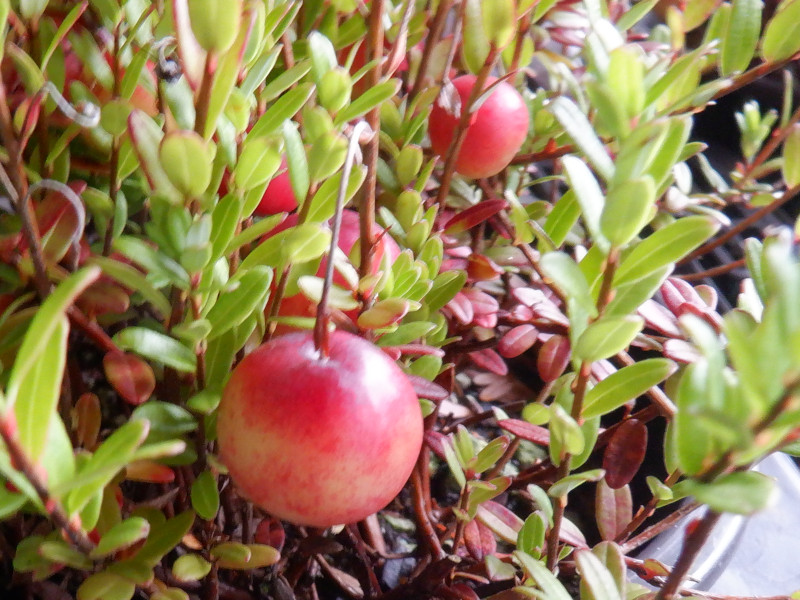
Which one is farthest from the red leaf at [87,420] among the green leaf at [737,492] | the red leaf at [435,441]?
the green leaf at [737,492]

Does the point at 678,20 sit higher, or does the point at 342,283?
the point at 678,20

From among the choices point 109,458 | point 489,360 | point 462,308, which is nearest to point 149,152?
point 109,458

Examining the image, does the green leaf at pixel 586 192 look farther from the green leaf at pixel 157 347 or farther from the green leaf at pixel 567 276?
the green leaf at pixel 157 347

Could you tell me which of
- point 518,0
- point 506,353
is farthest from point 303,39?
point 506,353

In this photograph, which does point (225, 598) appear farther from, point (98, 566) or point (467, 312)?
point (467, 312)

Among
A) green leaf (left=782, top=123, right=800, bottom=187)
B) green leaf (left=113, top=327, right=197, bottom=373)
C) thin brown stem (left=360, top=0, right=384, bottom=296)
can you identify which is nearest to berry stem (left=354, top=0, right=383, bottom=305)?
thin brown stem (left=360, top=0, right=384, bottom=296)
